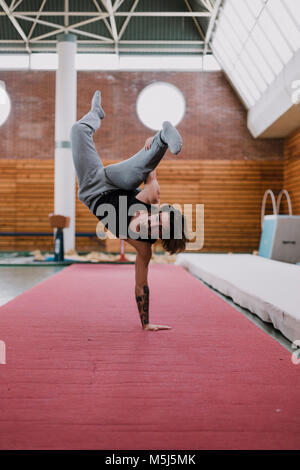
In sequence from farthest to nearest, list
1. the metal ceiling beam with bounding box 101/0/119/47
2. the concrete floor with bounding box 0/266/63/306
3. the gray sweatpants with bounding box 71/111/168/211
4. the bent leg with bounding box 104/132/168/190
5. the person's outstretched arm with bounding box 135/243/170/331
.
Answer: the metal ceiling beam with bounding box 101/0/119/47
the concrete floor with bounding box 0/266/63/306
the person's outstretched arm with bounding box 135/243/170/331
the gray sweatpants with bounding box 71/111/168/211
the bent leg with bounding box 104/132/168/190

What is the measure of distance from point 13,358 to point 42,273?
3840mm

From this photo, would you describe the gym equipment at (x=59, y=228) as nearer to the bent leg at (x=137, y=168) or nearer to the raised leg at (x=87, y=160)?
the raised leg at (x=87, y=160)

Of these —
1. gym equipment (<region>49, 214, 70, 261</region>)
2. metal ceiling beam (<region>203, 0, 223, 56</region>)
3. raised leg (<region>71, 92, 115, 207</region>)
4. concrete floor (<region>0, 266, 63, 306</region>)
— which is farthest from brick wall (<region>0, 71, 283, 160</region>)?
raised leg (<region>71, 92, 115, 207</region>)

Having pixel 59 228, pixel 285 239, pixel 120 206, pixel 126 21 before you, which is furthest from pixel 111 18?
pixel 120 206

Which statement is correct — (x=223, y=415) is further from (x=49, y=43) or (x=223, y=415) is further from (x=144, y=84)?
(x=49, y=43)

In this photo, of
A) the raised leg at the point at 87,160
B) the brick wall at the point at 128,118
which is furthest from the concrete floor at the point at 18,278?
the brick wall at the point at 128,118

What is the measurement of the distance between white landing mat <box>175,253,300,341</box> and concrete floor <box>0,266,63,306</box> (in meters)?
2.09

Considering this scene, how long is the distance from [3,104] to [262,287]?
31.4ft

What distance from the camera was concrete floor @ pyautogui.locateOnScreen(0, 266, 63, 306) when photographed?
12.8 ft

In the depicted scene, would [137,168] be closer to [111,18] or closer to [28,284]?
[28,284]

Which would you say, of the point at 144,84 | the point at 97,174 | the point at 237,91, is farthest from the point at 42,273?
the point at 237,91

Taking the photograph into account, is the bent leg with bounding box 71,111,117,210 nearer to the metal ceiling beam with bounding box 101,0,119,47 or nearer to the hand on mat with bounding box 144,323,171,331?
the hand on mat with bounding box 144,323,171,331

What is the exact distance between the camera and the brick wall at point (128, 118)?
10188 millimetres

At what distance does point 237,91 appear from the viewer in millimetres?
10039
